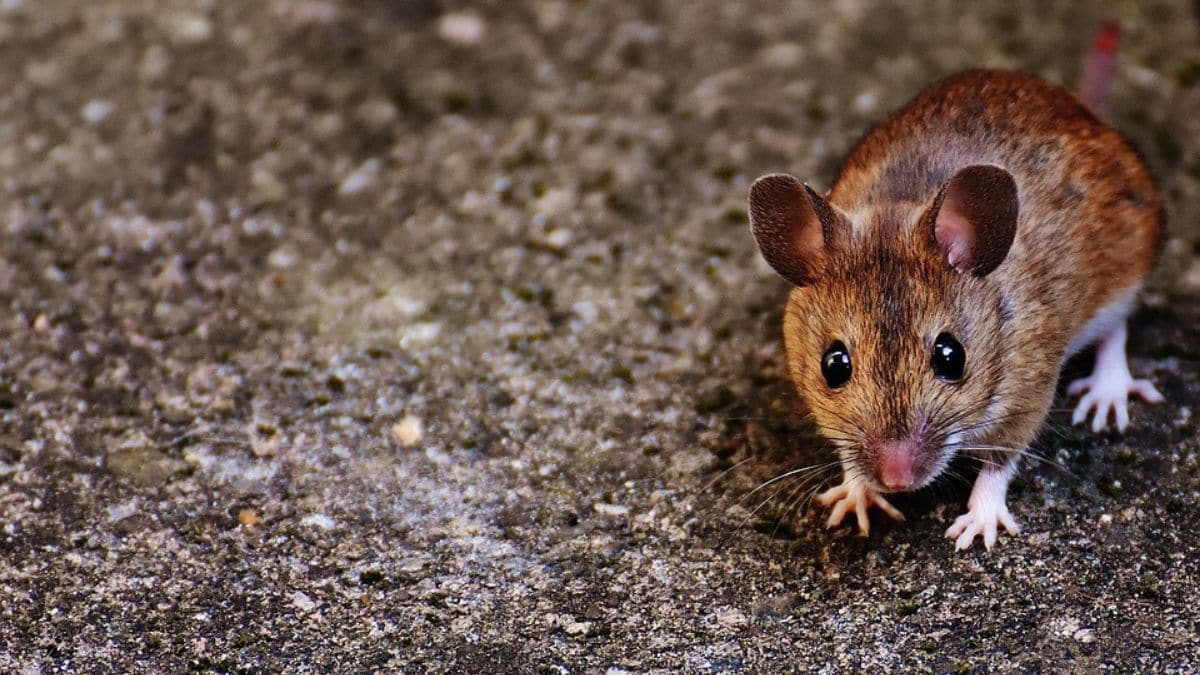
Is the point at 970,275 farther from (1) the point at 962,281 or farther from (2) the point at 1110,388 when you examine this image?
(2) the point at 1110,388

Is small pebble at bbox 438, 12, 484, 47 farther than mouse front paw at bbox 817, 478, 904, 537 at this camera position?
Yes

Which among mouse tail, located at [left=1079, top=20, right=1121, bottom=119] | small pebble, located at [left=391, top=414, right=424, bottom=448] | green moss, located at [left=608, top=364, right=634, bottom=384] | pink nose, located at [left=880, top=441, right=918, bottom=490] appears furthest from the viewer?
mouse tail, located at [left=1079, top=20, right=1121, bottom=119]

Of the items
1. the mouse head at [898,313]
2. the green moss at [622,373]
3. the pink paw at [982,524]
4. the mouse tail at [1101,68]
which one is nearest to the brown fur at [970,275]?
the mouse head at [898,313]

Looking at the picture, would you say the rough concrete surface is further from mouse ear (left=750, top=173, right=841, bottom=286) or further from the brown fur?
mouse ear (left=750, top=173, right=841, bottom=286)

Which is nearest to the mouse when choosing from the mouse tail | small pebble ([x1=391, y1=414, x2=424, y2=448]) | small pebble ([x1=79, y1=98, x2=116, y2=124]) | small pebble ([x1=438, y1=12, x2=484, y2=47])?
the mouse tail

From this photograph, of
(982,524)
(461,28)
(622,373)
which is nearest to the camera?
(982,524)

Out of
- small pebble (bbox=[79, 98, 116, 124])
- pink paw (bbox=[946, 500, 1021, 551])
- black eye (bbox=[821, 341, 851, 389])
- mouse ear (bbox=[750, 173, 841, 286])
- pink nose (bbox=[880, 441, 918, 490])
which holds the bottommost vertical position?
pink paw (bbox=[946, 500, 1021, 551])

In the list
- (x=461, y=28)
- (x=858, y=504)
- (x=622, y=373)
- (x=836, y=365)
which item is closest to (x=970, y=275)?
(x=836, y=365)
